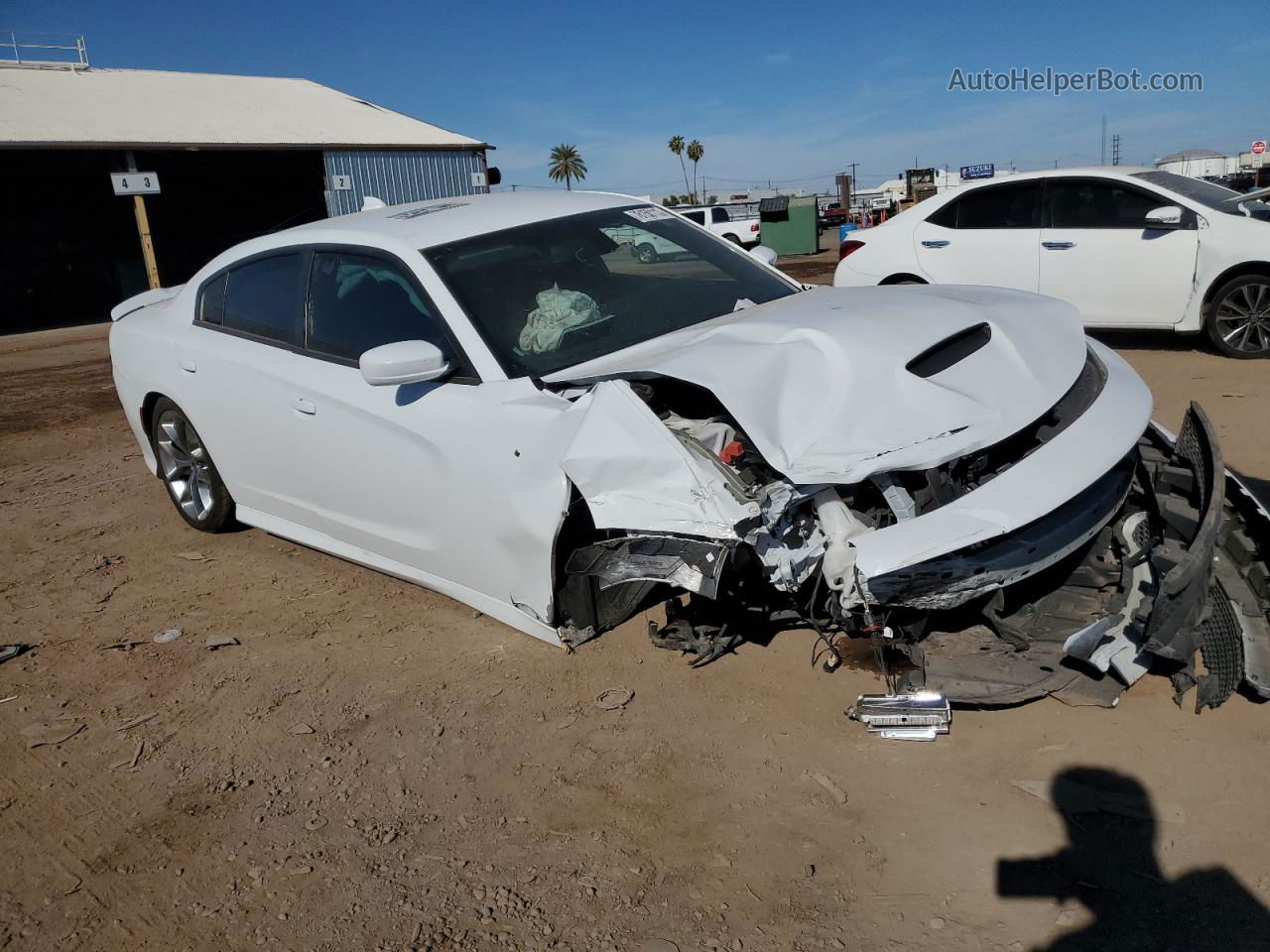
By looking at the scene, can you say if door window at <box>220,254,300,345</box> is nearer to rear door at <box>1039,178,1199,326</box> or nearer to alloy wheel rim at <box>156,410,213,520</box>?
alloy wheel rim at <box>156,410,213,520</box>

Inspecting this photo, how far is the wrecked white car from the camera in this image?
2734 millimetres

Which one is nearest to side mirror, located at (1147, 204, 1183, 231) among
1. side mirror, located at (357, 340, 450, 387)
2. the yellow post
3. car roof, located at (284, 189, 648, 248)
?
car roof, located at (284, 189, 648, 248)

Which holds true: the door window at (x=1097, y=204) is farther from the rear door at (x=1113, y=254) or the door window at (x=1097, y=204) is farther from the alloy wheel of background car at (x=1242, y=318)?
the alloy wheel of background car at (x=1242, y=318)

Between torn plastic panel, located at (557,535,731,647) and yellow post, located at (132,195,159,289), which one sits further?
yellow post, located at (132,195,159,289)

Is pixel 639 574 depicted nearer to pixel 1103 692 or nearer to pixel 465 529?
pixel 465 529

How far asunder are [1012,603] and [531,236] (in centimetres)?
239

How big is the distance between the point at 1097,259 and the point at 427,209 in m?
5.89

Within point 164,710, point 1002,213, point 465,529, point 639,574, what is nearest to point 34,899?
point 164,710

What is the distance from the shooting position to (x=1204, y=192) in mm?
7965

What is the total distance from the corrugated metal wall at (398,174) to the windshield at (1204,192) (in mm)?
19462

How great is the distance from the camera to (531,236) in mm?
4055

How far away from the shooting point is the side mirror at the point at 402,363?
3318mm

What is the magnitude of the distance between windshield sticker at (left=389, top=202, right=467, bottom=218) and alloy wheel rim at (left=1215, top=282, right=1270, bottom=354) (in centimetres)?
627

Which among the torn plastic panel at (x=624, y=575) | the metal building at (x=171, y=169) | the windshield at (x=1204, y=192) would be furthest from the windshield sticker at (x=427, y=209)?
the metal building at (x=171, y=169)
